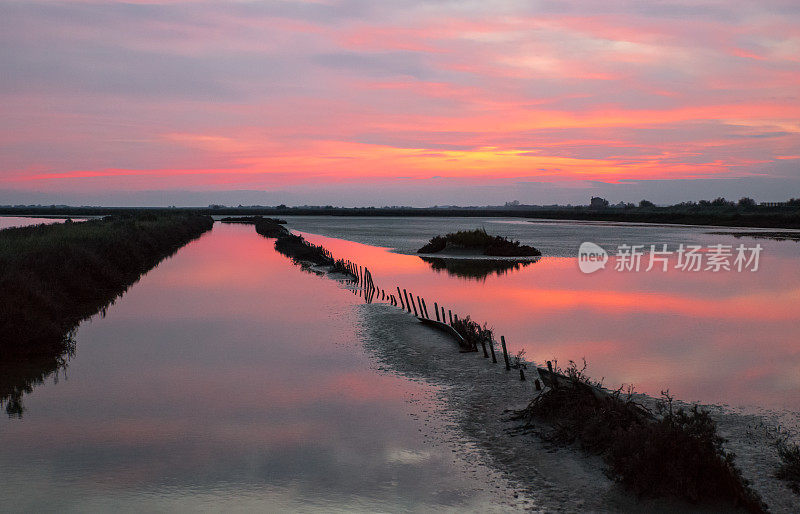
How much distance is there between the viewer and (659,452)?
29.6 ft

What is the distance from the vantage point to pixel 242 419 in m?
12.4

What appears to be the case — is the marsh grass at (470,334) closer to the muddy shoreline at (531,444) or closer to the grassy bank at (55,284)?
the muddy shoreline at (531,444)

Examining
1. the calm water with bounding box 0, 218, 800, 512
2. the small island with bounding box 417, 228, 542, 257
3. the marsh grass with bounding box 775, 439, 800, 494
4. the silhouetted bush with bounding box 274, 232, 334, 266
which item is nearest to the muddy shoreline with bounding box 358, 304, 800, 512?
the marsh grass with bounding box 775, 439, 800, 494

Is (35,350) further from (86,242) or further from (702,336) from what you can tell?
(86,242)

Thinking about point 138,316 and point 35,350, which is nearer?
point 35,350

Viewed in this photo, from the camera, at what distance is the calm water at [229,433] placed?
9.17 meters

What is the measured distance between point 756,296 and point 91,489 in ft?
97.2

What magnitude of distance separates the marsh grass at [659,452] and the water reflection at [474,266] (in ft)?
88.6

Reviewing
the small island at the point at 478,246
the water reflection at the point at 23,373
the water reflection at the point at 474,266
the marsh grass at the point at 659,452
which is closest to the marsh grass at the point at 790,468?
the marsh grass at the point at 659,452

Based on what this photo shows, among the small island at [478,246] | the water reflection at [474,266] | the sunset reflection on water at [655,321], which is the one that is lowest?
the sunset reflection on water at [655,321]

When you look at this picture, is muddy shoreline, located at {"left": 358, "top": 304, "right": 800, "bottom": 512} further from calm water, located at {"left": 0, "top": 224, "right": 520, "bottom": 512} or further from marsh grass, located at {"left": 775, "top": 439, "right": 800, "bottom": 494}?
calm water, located at {"left": 0, "top": 224, "right": 520, "bottom": 512}

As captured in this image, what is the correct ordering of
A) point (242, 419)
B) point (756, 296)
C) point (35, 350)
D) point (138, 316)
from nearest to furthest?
point (242, 419)
point (35, 350)
point (138, 316)
point (756, 296)

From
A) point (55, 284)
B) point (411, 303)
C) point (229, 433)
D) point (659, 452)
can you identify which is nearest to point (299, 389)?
point (229, 433)

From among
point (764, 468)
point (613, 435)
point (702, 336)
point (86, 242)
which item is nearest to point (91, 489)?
point (613, 435)
